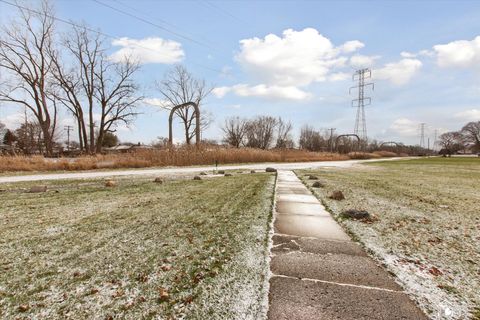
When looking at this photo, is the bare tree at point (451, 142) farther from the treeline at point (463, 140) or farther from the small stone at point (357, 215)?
the small stone at point (357, 215)

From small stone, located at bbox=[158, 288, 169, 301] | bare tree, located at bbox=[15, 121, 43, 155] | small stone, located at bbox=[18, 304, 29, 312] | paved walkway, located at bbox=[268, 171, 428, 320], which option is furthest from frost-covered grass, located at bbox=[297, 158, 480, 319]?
bare tree, located at bbox=[15, 121, 43, 155]

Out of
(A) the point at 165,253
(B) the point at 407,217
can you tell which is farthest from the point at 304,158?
(A) the point at 165,253

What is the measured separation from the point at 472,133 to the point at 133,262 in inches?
4364

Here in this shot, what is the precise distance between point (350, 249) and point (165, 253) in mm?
1718

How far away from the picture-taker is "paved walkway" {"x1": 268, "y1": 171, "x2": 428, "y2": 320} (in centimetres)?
149

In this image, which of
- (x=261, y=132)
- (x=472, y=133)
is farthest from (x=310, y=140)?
(x=472, y=133)

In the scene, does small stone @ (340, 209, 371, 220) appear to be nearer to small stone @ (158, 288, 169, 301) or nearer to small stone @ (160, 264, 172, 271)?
small stone @ (160, 264, 172, 271)

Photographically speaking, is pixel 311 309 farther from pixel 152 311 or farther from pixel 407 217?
pixel 407 217

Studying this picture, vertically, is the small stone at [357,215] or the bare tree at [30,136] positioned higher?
the bare tree at [30,136]

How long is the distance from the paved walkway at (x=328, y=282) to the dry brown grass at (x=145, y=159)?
45.4 ft

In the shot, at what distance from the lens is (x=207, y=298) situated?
5.23 ft

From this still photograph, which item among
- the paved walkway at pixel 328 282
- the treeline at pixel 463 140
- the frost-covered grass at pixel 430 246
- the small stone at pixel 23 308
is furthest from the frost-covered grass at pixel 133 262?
the treeline at pixel 463 140

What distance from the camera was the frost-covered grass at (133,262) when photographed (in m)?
1.51

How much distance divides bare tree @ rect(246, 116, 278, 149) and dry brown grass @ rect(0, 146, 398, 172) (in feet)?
113
